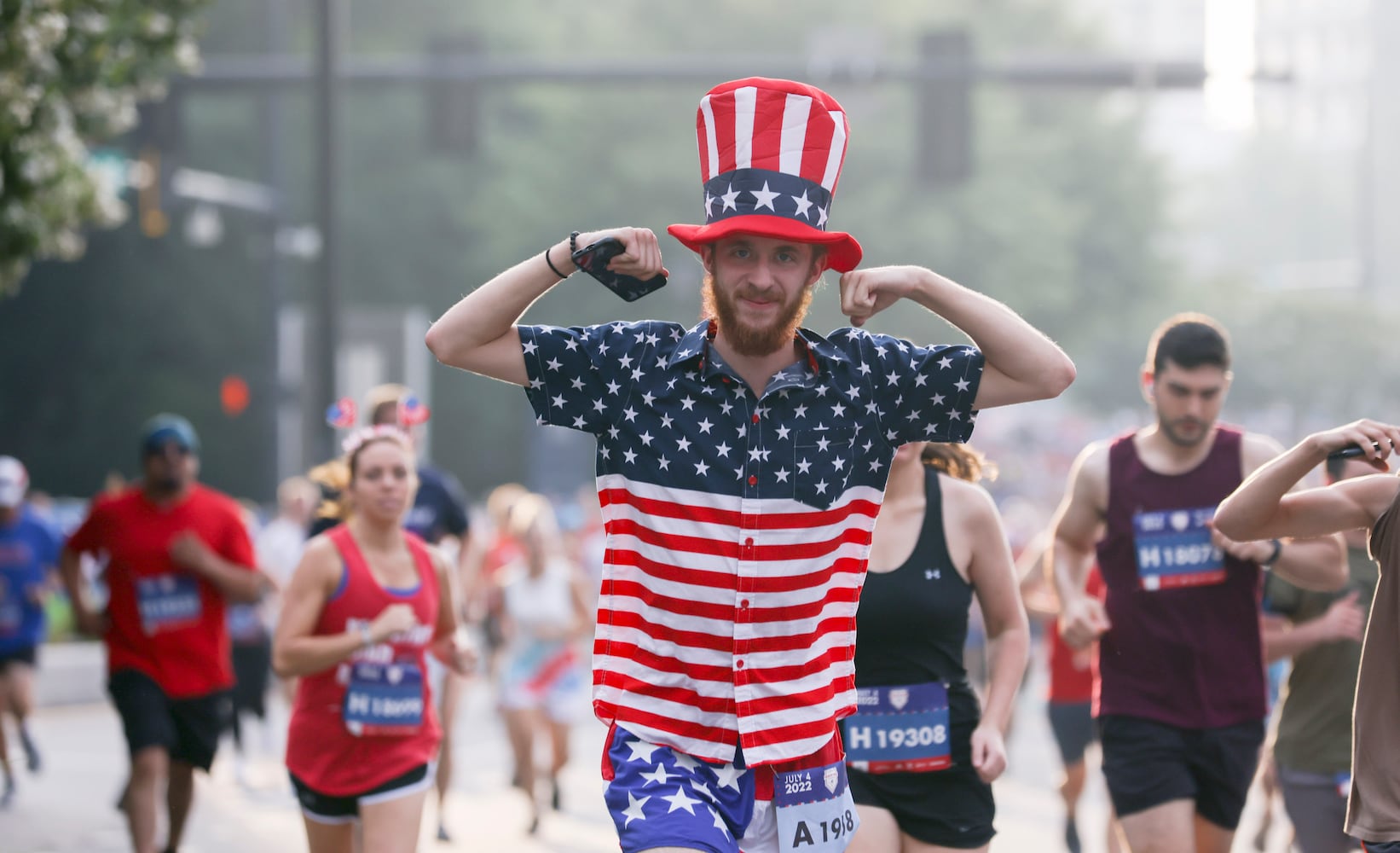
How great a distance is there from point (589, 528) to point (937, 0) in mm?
20937

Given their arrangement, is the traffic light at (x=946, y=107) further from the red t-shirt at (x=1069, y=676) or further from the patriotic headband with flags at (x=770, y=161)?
the patriotic headband with flags at (x=770, y=161)

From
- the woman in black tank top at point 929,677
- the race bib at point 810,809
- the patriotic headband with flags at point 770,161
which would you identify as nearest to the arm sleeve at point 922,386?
the patriotic headband with flags at point 770,161

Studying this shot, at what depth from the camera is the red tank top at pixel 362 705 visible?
697 centimetres

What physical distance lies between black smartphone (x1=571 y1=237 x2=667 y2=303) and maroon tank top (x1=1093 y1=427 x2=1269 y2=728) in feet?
10.5

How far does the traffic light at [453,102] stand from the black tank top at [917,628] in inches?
508

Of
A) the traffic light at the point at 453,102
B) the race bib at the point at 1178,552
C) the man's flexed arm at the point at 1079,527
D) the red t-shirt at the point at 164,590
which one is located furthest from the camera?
the traffic light at the point at 453,102

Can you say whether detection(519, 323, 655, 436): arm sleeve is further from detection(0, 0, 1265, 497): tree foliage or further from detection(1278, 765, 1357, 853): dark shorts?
detection(0, 0, 1265, 497): tree foliage

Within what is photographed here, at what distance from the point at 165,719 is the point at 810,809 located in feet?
19.3

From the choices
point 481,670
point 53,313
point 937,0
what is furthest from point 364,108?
point 481,670

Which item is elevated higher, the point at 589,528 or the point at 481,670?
the point at 589,528

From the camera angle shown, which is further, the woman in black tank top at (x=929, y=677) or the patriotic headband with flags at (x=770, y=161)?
the woman in black tank top at (x=929, y=677)

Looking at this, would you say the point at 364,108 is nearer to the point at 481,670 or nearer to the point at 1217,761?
the point at 481,670

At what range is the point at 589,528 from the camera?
79.4 feet

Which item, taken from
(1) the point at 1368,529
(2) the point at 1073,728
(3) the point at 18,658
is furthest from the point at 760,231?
(3) the point at 18,658
